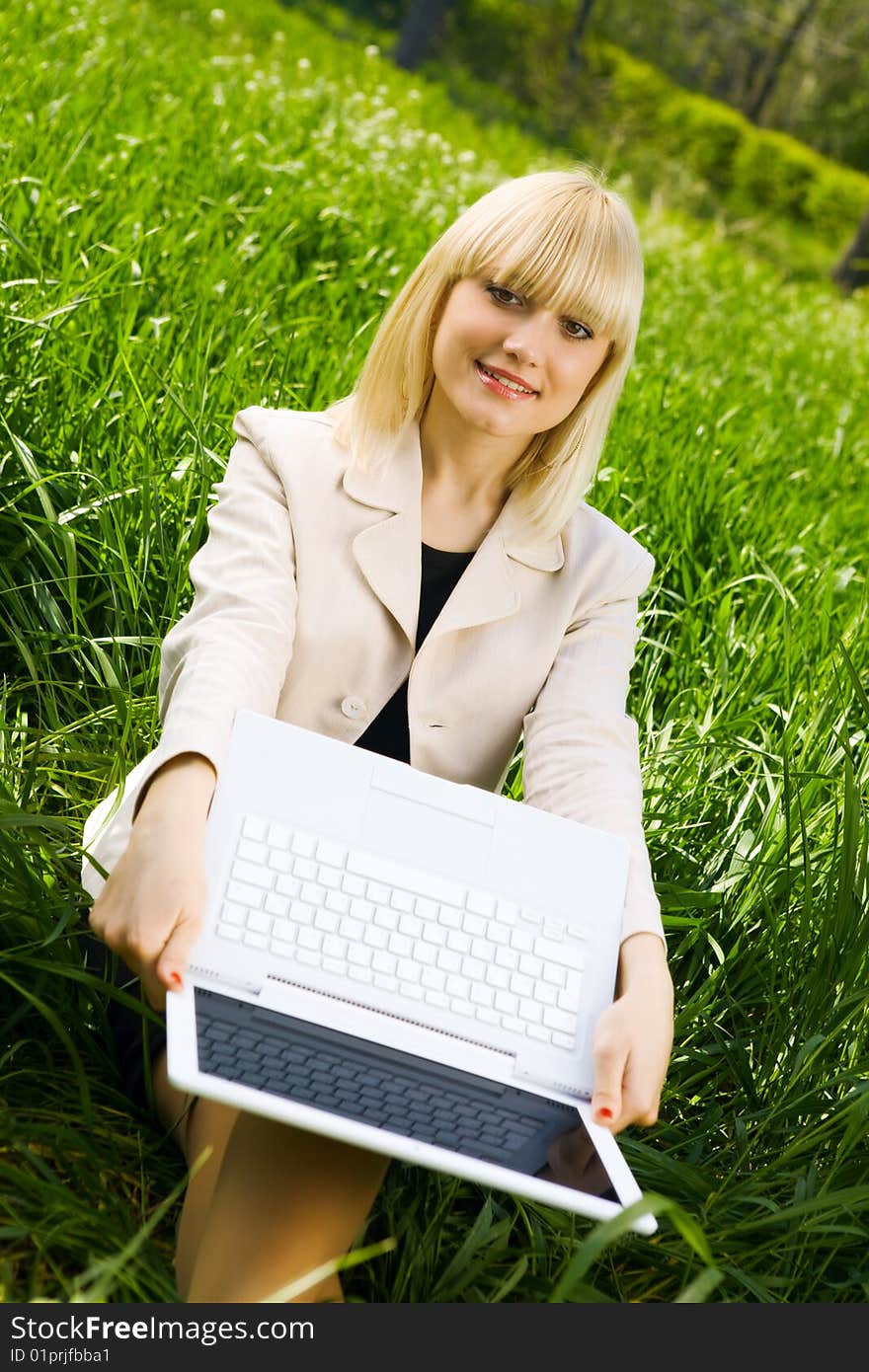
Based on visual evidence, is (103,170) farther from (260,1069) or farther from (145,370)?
(260,1069)

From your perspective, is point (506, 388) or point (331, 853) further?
point (506, 388)

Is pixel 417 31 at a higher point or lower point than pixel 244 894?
lower

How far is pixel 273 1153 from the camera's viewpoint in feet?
4.58

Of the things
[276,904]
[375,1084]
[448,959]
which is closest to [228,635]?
[276,904]

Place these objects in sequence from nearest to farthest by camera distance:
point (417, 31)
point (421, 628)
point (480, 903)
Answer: point (480, 903) < point (421, 628) < point (417, 31)

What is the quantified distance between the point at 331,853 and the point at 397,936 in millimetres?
114

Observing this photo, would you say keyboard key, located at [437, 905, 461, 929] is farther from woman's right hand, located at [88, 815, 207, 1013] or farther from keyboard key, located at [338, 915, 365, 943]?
woman's right hand, located at [88, 815, 207, 1013]

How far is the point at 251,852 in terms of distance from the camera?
1.45m

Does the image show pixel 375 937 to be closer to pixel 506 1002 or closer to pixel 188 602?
pixel 506 1002

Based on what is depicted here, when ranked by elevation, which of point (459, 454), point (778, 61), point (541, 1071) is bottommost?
point (778, 61)

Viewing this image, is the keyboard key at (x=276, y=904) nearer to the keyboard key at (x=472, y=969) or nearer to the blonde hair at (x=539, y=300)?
the keyboard key at (x=472, y=969)

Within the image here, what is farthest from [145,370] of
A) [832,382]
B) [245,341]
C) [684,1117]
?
[832,382]

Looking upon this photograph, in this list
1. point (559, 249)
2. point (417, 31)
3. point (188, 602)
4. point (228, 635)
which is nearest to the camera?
point (228, 635)

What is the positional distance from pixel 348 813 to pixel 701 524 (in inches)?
84.5
